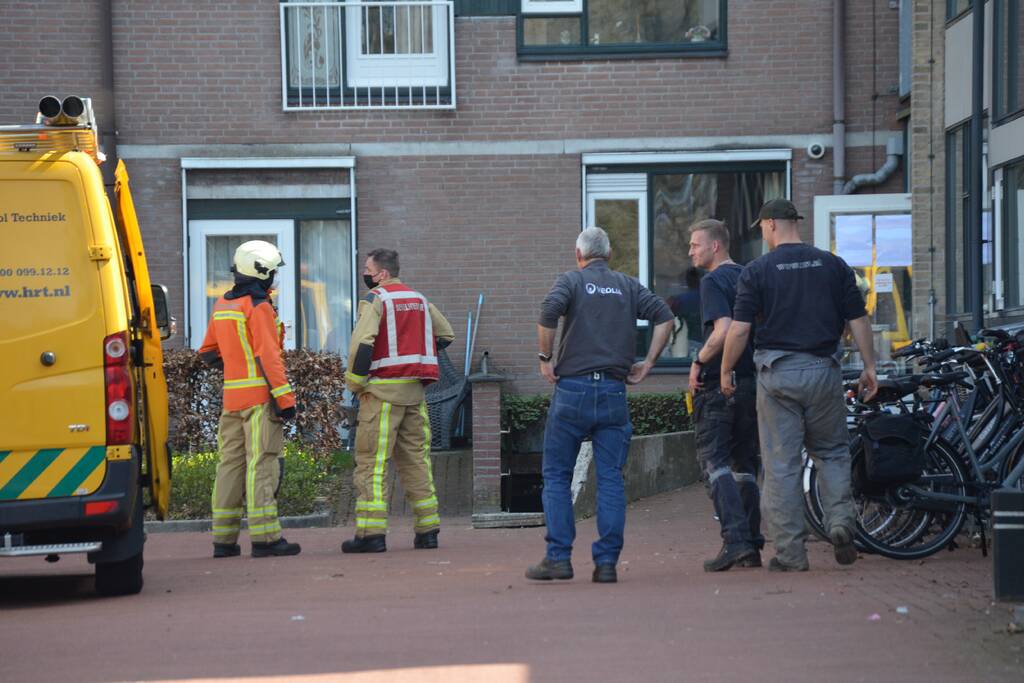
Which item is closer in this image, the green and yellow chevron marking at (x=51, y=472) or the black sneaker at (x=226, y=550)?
the green and yellow chevron marking at (x=51, y=472)

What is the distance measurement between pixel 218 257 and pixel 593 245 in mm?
9090

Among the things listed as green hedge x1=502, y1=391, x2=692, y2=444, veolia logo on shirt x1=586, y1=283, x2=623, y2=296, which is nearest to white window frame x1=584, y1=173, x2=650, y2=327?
green hedge x1=502, y1=391, x2=692, y2=444

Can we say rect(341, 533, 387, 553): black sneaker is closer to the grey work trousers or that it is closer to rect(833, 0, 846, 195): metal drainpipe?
the grey work trousers

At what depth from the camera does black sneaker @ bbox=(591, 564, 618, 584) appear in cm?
888

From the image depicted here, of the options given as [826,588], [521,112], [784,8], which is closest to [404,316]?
[826,588]

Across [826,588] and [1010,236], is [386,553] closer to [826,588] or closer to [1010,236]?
[826,588]

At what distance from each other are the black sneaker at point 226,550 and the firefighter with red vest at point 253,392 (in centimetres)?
21

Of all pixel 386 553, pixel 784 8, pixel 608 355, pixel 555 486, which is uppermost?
pixel 784 8

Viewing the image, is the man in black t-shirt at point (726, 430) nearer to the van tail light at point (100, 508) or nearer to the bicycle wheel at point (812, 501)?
the bicycle wheel at point (812, 501)

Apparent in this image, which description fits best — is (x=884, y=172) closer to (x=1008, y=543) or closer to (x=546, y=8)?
(x=546, y=8)

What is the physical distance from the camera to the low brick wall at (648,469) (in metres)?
13.3

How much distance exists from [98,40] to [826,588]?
1161 centimetres

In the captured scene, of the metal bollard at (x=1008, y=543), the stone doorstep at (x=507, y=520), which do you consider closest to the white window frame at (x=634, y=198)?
the stone doorstep at (x=507, y=520)

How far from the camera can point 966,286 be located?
49.3 feet
